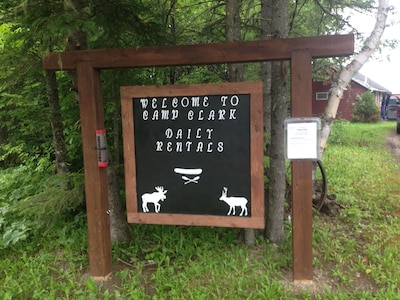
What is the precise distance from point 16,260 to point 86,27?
2707mm

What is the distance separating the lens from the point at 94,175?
336 cm

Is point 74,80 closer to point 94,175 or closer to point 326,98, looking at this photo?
point 94,175

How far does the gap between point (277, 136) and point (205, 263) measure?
5.19ft

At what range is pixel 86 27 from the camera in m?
3.07

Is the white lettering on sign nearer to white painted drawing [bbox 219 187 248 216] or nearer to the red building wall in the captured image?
white painted drawing [bbox 219 187 248 216]

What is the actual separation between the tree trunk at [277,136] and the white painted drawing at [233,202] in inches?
36.8

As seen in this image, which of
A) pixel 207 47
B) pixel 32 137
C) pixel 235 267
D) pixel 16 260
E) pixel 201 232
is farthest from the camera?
pixel 32 137

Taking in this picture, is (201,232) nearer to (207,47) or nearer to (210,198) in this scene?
(210,198)

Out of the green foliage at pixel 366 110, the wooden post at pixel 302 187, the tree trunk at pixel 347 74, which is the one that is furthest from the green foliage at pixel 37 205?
the green foliage at pixel 366 110

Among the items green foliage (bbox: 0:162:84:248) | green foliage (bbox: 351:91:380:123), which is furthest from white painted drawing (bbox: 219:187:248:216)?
green foliage (bbox: 351:91:380:123)

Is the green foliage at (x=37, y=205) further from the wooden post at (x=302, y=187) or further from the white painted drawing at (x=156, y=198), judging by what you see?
the wooden post at (x=302, y=187)

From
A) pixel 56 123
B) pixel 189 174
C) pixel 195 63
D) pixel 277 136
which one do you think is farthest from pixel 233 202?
pixel 56 123

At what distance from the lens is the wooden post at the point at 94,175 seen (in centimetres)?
327

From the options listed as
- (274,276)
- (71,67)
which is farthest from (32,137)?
(274,276)
